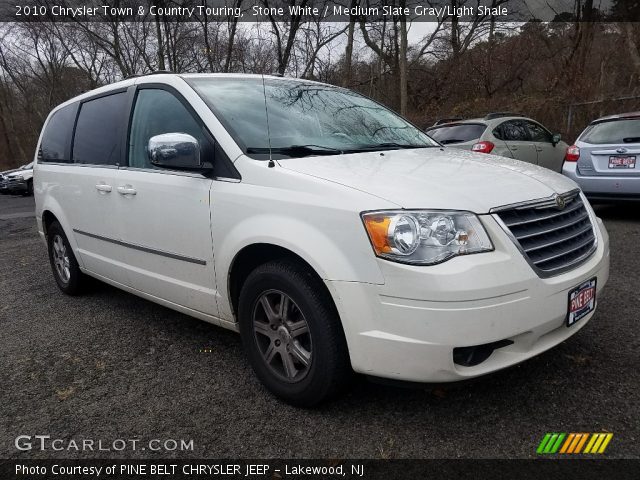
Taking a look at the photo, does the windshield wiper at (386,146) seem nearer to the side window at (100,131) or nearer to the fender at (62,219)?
the side window at (100,131)

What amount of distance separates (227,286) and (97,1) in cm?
2111

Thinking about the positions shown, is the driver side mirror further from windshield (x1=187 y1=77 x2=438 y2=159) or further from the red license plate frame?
the red license plate frame

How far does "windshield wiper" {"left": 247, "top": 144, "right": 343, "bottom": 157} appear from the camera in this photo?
8.74ft

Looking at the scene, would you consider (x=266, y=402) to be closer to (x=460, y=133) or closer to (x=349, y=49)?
(x=460, y=133)

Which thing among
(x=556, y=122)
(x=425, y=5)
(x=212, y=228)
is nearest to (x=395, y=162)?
(x=212, y=228)

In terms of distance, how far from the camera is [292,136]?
112 inches

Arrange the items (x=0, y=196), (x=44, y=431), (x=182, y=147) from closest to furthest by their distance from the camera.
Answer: (x=44, y=431) → (x=182, y=147) → (x=0, y=196)

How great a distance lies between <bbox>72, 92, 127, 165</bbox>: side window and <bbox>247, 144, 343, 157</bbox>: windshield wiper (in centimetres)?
137

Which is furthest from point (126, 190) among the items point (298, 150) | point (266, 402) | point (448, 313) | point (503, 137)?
point (503, 137)

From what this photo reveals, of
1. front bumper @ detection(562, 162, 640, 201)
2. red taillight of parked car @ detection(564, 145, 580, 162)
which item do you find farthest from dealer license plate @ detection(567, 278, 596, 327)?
red taillight of parked car @ detection(564, 145, 580, 162)

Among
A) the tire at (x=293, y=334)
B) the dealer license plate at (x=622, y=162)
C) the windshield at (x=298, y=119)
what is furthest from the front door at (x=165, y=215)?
the dealer license plate at (x=622, y=162)

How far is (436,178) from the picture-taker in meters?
2.36

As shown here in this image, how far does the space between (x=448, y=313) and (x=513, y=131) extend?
7.27m

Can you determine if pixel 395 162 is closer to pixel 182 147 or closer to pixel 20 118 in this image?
pixel 182 147
